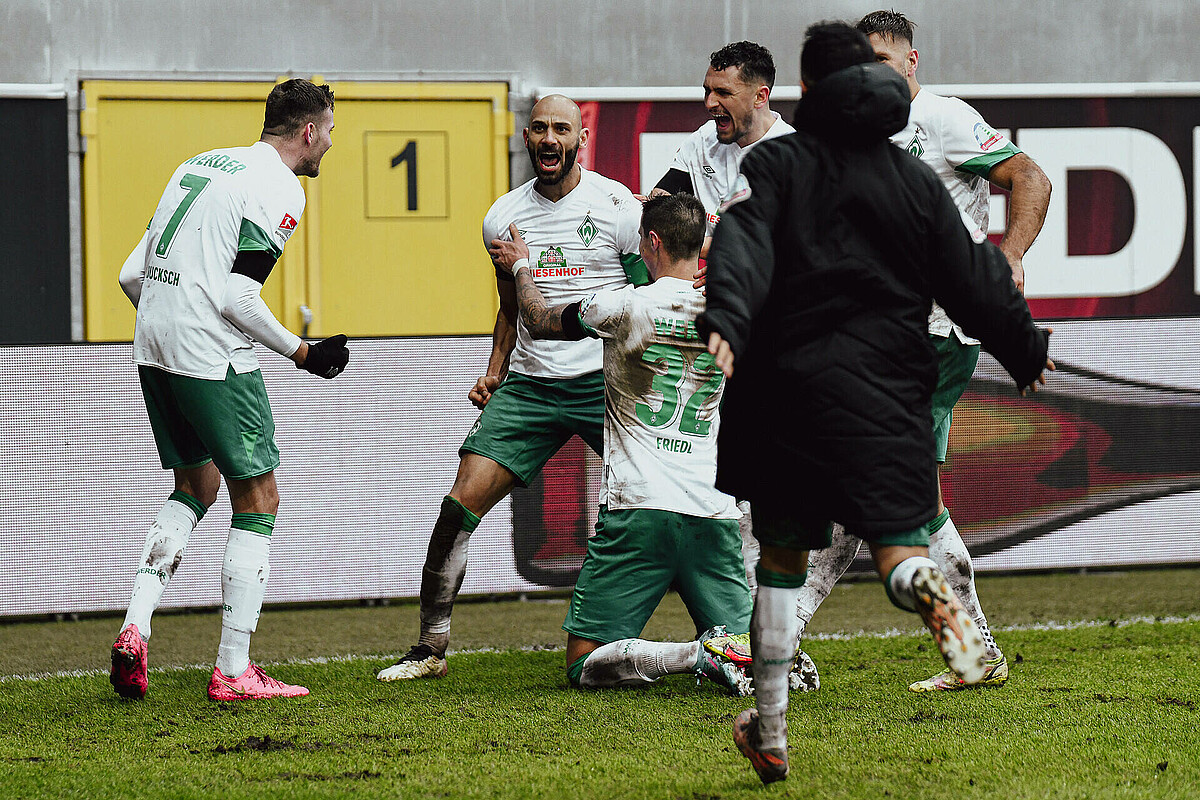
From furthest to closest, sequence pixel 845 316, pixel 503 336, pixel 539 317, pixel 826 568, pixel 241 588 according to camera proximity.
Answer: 1. pixel 503 336
2. pixel 826 568
3. pixel 241 588
4. pixel 539 317
5. pixel 845 316

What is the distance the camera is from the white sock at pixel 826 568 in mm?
4438

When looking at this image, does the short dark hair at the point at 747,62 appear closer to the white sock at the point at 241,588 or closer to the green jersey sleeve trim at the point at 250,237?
the green jersey sleeve trim at the point at 250,237

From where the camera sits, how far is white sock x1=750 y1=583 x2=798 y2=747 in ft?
9.88

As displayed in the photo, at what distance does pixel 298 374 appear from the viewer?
6.41m

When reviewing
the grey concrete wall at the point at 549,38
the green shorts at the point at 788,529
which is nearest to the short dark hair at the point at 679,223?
the green shorts at the point at 788,529

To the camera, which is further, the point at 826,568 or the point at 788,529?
the point at 826,568

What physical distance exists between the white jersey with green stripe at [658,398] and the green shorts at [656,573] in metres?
0.05

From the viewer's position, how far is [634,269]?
15.9 feet

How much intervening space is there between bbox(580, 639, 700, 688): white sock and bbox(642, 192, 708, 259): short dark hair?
123cm

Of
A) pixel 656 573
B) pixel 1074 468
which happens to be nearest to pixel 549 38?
pixel 1074 468

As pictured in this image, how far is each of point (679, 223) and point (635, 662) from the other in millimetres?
1386

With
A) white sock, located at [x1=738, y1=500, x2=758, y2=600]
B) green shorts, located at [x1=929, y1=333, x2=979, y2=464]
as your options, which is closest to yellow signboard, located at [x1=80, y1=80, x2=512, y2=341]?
white sock, located at [x1=738, y1=500, x2=758, y2=600]

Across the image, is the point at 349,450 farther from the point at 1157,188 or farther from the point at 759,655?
the point at 1157,188

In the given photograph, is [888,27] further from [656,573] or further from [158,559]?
[158,559]
